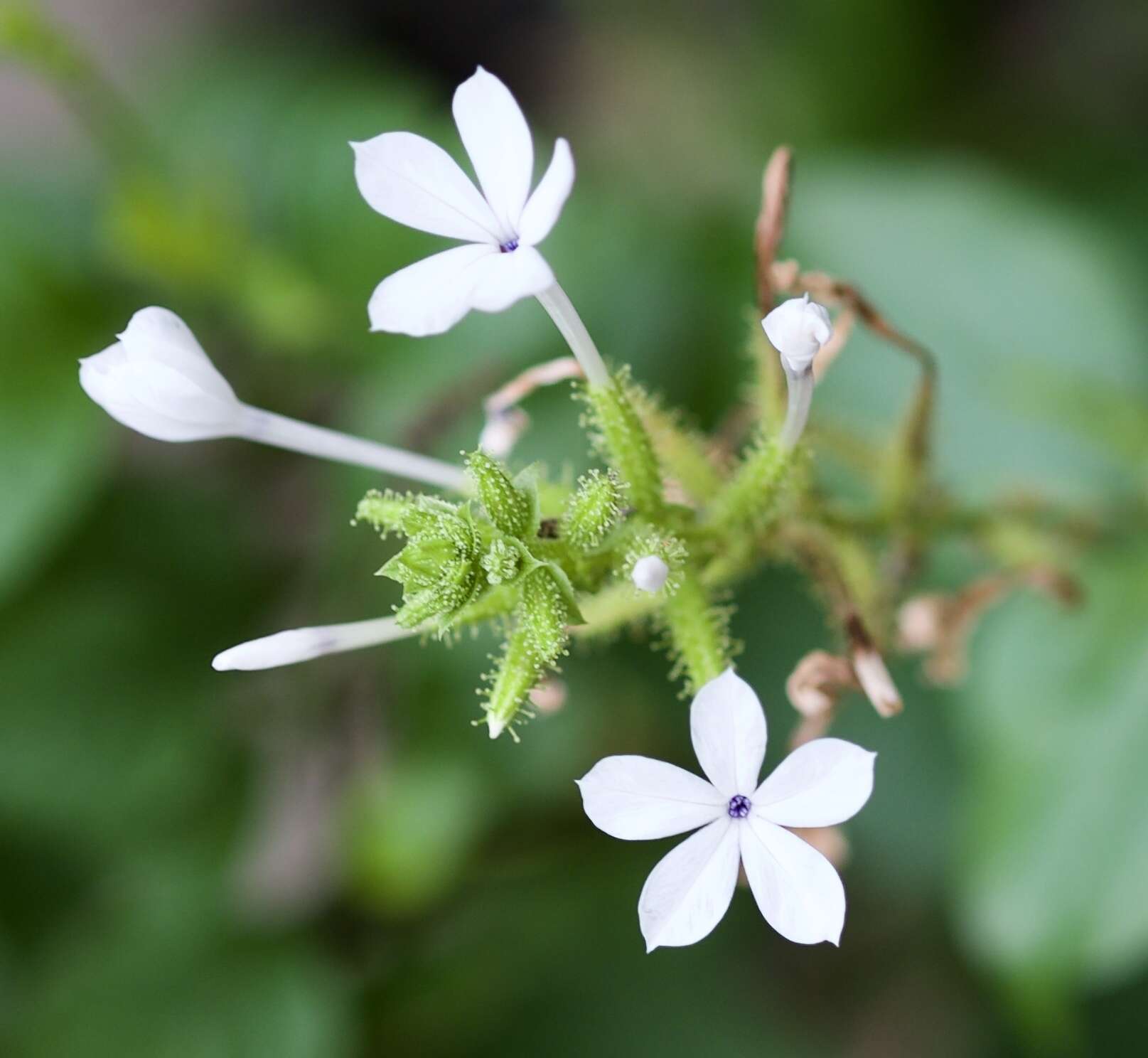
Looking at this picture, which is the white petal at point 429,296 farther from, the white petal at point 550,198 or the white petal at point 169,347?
the white petal at point 169,347

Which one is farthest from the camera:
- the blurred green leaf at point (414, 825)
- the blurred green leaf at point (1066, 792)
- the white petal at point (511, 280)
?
the blurred green leaf at point (414, 825)

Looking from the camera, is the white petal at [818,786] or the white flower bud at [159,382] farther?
Answer: the white flower bud at [159,382]

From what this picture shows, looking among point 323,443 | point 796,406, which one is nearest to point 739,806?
point 796,406

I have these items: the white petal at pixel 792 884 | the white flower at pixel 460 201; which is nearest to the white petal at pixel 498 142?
the white flower at pixel 460 201

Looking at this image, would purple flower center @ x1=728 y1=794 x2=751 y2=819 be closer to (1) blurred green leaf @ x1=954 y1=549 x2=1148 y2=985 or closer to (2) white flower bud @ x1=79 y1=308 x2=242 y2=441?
(2) white flower bud @ x1=79 y1=308 x2=242 y2=441

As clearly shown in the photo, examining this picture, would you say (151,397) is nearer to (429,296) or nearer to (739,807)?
(429,296)

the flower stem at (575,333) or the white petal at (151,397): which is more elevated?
the flower stem at (575,333)
